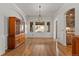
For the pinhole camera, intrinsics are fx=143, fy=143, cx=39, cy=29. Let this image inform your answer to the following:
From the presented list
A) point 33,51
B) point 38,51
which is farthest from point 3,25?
point 38,51

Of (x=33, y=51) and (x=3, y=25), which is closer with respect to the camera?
(x=3, y=25)

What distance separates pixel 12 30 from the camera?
8820mm

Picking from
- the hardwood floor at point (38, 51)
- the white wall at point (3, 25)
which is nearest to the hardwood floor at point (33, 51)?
the hardwood floor at point (38, 51)

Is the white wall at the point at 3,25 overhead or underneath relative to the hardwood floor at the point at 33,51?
overhead

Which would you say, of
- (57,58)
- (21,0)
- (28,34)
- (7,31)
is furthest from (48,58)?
(28,34)

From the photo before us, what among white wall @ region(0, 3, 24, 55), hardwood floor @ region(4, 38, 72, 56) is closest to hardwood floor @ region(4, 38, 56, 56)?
hardwood floor @ region(4, 38, 72, 56)

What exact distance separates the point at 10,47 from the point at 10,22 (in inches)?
60.8

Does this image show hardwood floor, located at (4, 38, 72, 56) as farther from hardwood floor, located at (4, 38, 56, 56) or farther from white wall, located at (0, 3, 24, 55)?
white wall, located at (0, 3, 24, 55)

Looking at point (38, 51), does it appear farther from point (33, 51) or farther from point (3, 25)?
point (3, 25)

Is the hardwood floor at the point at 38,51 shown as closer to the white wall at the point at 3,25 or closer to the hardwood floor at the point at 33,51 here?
the hardwood floor at the point at 33,51

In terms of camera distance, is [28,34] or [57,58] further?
[28,34]

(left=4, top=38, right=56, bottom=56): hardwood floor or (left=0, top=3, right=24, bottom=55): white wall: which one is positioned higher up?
(left=0, top=3, right=24, bottom=55): white wall

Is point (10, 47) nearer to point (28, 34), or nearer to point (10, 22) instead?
point (10, 22)

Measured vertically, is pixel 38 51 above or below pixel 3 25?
below
